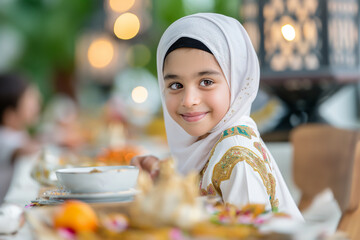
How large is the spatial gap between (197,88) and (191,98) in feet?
0.09

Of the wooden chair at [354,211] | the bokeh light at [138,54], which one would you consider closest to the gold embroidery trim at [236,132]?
the wooden chair at [354,211]

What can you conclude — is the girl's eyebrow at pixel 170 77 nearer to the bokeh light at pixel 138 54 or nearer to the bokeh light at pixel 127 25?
the bokeh light at pixel 127 25

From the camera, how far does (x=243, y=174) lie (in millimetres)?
1216

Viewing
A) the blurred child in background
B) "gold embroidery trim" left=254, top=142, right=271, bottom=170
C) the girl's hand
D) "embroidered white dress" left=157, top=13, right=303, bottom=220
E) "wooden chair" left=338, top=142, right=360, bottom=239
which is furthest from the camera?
the blurred child in background

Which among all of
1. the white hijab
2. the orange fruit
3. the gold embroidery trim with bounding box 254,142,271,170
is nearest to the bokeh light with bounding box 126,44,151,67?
the white hijab

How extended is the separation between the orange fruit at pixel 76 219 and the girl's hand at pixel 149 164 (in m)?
0.58

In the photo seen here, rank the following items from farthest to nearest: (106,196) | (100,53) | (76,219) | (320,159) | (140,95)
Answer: (100,53), (140,95), (320,159), (106,196), (76,219)

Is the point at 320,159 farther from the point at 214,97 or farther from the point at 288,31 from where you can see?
the point at 214,97

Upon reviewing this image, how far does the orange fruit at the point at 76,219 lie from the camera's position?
837mm

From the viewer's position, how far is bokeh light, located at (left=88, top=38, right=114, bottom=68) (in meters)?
8.09

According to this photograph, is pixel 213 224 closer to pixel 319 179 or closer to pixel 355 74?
pixel 319 179

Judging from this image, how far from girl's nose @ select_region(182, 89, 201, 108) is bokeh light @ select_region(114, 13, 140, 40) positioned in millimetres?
3851

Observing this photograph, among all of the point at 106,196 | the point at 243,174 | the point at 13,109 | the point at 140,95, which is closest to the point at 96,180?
the point at 106,196

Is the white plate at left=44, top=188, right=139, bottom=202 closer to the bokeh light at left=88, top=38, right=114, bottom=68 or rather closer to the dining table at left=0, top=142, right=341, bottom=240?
the dining table at left=0, top=142, right=341, bottom=240
